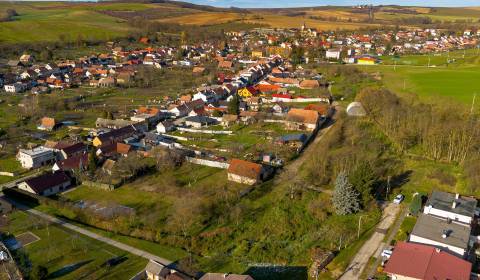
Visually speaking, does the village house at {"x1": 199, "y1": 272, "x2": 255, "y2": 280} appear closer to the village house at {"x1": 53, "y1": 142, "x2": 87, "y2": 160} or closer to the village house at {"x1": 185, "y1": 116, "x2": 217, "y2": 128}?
the village house at {"x1": 53, "y1": 142, "x2": 87, "y2": 160}

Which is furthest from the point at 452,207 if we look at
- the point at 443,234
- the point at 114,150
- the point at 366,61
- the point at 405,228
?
the point at 366,61

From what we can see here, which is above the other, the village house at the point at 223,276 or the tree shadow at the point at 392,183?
the tree shadow at the point at 392,183

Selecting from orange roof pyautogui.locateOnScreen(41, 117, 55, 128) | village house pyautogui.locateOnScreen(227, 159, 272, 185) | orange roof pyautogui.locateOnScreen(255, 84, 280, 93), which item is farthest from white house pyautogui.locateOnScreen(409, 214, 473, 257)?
orange roof pyautogui.locateOnScreen(255, 84, 280, 93)

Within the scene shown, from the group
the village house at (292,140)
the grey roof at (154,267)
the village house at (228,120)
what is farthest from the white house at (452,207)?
the village house at (228,120)

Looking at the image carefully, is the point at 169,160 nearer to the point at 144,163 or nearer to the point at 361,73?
the point at 144,163

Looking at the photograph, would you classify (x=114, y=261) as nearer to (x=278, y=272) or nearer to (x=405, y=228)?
(x=278, y=272)

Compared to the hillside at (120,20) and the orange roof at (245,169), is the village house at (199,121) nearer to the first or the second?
the orange roof at (245,169)

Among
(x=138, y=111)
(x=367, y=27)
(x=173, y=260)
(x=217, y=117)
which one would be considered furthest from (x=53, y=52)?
(x=367, y=27)

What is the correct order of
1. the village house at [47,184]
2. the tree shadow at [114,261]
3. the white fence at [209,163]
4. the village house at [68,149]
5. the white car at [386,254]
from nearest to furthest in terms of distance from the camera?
the white car at [386,254] → the tree shadow at [114,261] → the village house at [47,184] → the white fence at [209,163] → the village house at [68,149]
